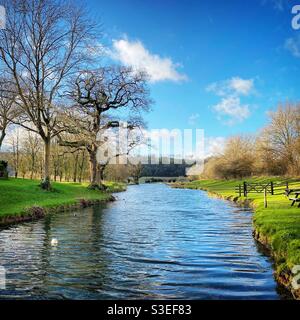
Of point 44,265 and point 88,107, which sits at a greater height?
point 88,107

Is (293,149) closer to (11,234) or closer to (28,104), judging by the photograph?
(28,104)

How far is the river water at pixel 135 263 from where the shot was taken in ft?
28.5

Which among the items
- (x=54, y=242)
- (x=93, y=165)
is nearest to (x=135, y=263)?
(x=54, y=242)

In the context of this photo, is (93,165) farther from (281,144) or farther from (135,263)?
(281,144)

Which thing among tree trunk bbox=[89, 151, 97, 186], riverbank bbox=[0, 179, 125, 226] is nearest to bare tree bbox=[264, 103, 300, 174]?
tree trunk bbox=[89, 151, 97, 186]

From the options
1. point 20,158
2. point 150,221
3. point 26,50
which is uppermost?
point 26,50

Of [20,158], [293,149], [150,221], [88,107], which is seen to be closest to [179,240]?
[150,221]

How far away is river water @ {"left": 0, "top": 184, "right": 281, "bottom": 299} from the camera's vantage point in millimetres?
8672

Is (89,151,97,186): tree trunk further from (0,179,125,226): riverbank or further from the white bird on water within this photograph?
the white bird on water

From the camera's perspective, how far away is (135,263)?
11.5m

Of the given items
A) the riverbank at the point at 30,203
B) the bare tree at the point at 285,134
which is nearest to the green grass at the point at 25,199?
the riverbank at the point at 30,203

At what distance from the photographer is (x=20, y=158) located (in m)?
69.9
